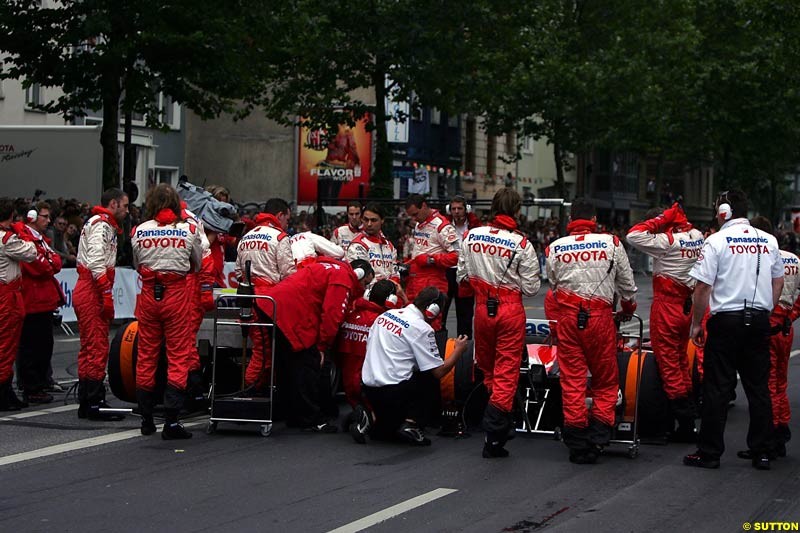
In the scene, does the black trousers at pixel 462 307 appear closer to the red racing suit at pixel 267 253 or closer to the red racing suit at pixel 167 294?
the red racing suit at pixel 267 253

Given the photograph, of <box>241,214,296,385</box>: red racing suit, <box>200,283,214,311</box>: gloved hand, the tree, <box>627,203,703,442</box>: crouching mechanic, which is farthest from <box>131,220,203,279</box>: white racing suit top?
the tree

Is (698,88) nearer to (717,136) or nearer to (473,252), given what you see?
(717,136)

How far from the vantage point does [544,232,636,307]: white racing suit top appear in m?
10.1

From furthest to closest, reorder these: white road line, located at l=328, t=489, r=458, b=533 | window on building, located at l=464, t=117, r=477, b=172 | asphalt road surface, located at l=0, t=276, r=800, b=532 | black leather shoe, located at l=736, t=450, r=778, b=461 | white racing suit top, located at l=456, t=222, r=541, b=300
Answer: window on building, located at l=464, t=117, r=477, b=172
white racing suit top, located at l=456, t=222, r=541, b=300
black leather shoe, located at l=736, t=450, r=778, b=461
asphalt road surface, located at l=0, t=276, r=800, b=532
white road line, located at l=328, t=489, r=458, b=533

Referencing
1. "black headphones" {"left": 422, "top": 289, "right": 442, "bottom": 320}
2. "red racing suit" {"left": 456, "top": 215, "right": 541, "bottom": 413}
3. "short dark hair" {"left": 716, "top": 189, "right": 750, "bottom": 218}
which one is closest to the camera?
"short dark hair" {"left": 716, "top": 189, "right": 750, "bottom": 218}

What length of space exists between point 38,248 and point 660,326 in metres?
5.67

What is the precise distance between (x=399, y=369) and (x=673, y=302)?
94.3 inches

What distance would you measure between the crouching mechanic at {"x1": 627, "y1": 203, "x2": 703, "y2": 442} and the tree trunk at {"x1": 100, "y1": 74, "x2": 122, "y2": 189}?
1387cm

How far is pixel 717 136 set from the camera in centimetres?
5297

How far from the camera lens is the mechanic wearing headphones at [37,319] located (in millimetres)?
12727

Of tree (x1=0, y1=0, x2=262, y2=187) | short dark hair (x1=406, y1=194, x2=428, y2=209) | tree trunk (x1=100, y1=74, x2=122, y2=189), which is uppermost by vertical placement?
tree (x1=0, y1=0, x2=262, y2=187)

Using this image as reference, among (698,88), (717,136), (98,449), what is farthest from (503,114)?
(98,449)

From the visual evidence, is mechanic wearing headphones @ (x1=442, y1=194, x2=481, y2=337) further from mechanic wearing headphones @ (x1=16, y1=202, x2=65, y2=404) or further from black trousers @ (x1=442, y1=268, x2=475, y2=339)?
mechanic wearing headphones @ (x1=16, y1=202, x2=65, y2=404)

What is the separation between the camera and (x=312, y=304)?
11.2m
